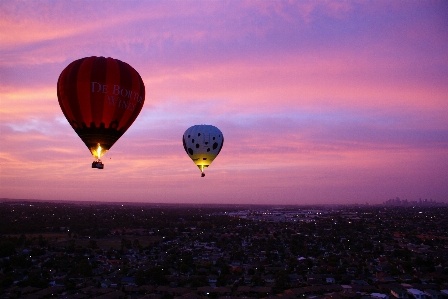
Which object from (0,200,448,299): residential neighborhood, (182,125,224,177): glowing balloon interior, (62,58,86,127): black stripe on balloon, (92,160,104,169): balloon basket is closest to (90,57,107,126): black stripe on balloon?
(62,58,86,127): black stripe on balloon

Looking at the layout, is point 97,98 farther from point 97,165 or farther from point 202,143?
point 202,143

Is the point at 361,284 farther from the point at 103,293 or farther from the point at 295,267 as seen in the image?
the point at 103,293

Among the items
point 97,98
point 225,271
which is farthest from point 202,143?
point 225,271

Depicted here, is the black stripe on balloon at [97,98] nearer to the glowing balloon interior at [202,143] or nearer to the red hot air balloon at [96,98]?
the red hot air balloon at [96,98]

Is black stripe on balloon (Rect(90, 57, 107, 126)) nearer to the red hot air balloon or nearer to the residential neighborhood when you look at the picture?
the red hot air balloon

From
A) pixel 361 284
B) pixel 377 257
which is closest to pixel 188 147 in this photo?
pixel 361 284

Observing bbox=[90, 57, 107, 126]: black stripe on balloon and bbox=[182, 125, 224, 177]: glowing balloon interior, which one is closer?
bbox=[90, 57, 107, 126]: black stripe on balloon
